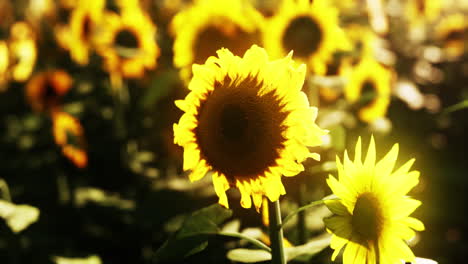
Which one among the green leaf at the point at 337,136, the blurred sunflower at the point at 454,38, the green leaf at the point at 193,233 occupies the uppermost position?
the blurred sunflower at the point at 454,38

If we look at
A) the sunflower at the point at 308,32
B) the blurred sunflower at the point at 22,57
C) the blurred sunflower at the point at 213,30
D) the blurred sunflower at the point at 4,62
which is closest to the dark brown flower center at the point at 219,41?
the blurred sunflower at the point at 213,30

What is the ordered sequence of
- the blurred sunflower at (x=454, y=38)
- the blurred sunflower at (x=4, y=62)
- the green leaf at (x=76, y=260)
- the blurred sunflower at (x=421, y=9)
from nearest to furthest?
the green leaf at (x=76, y=260)
the blurred sunflower at (x=4, y=62)
the blurred sunflower at (x=421, y=9)
the blurred sunflower at (x=454, y=38)

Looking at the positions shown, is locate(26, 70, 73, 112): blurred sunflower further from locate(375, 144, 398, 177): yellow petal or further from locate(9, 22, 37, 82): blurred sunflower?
locate(375, 144, 398, 177): yellow petal

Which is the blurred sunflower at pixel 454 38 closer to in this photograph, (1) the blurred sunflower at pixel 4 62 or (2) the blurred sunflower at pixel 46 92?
(2) the blurred sunflower at pixel 46 92

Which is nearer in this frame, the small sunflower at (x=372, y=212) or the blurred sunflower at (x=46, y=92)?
the small sunflower at (x=372, y=212)

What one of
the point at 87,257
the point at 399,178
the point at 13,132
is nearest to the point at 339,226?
the point at 399,178

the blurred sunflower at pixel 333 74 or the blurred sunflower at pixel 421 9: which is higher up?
the blurred sunflower at pixel 421 9

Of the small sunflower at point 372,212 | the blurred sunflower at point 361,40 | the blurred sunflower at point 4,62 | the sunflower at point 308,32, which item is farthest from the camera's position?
the blurred sunflower at point 4,62
